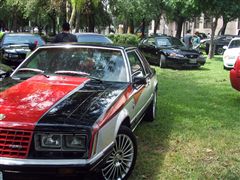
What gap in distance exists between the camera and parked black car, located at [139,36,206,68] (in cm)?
1773

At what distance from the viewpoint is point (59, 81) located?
17.6 ft

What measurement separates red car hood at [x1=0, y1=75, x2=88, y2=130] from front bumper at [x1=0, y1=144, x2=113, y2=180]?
1.09 feet

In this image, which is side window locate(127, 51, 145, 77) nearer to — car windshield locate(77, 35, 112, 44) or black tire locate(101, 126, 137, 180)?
black tire locate(101, 126, 137, 180)

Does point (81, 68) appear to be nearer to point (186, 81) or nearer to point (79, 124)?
point (79, 124)

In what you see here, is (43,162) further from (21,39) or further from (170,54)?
(170,54)

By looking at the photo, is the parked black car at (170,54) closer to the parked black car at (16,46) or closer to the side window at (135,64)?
the parked black car at (16,46)

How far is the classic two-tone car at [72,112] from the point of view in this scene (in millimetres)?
3984

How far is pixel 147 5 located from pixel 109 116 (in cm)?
2948

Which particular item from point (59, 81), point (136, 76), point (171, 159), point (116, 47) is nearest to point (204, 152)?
point (171, 159)

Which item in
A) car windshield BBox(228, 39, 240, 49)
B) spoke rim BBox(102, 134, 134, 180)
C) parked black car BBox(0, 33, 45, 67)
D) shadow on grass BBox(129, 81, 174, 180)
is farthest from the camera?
car windshield BBox(228, 39, 240, 49)

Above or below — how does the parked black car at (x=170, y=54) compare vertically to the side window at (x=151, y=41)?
below

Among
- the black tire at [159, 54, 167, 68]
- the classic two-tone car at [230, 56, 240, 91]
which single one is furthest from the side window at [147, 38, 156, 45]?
the classic two-tone car at [230, 56, 240, 91]

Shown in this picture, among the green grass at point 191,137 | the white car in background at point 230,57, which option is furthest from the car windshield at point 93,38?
the white car in background at point 230,57

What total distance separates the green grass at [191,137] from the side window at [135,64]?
108 centimetres
